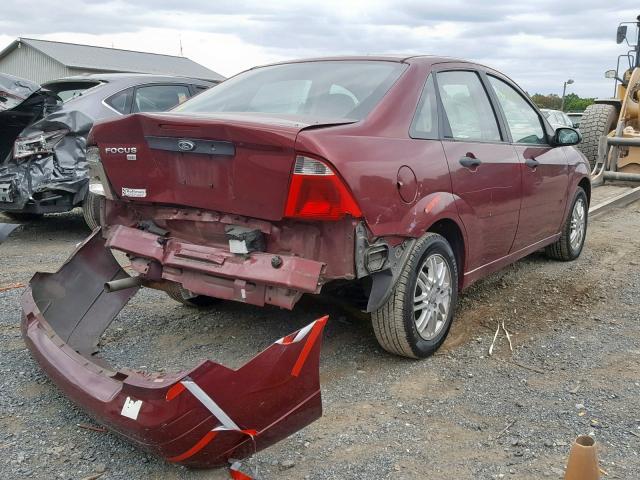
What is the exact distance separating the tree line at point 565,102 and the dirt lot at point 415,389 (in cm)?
4021

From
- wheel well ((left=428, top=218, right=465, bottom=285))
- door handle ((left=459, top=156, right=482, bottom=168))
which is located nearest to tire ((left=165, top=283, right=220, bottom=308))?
wheel well ((left=428, top=218, right=465, bottom=285))

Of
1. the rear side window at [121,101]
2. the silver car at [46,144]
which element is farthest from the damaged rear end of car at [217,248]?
the rear side window at [121,101]

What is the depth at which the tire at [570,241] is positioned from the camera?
586cm

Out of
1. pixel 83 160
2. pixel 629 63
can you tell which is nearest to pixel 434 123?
pixel 83 160

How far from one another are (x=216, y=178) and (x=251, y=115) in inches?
17.8

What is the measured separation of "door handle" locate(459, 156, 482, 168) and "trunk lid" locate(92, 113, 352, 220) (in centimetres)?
101

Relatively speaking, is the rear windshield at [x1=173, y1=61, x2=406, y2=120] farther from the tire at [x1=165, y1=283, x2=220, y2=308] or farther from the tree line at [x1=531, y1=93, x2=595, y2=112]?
the tree line at [x1=531, y1=93, x2=595, y2=112]

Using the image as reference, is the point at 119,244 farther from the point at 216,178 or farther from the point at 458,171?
the point at 458,171

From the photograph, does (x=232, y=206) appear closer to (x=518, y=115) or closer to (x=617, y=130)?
(x=518, y=115)

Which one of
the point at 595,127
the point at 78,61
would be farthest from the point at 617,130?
the point at 78,61

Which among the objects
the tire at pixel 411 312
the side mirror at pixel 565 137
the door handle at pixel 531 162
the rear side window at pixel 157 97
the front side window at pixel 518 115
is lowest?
the tire at pixel 411 312

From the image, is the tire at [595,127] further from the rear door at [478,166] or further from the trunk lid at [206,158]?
the trunk lid at [206,158]

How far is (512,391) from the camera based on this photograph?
344cm

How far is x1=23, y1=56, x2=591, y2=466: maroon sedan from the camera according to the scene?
2.51 metres
